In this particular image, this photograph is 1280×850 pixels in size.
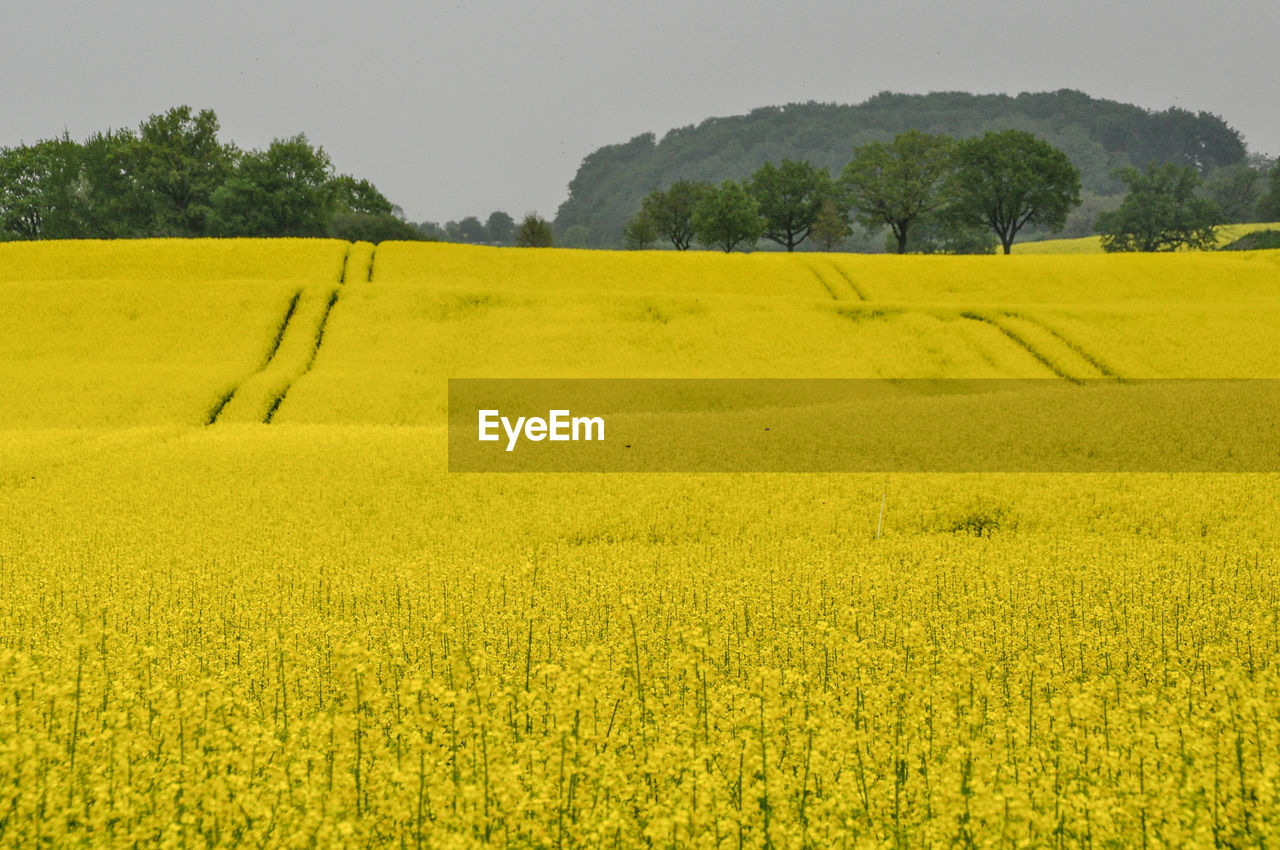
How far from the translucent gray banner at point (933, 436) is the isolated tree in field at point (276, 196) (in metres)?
46.1

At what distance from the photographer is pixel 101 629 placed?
24.3ft

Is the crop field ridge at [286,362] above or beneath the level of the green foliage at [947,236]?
beneath

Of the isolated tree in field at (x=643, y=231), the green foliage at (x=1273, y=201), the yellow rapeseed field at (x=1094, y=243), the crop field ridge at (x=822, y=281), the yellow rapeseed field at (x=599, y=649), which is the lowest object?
the yellow rapeseed field at (x=599, y=649)

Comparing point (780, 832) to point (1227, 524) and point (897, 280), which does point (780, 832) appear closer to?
point (1227, 524)

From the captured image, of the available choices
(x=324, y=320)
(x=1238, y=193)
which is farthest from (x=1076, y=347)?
(x=1238, y=193)

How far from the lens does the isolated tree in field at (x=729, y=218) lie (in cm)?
6091

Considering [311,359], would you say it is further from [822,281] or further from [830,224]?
[830,224]

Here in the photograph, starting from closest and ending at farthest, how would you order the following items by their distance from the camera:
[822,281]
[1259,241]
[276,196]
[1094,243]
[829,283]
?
[829,283] < [822,281] < [276,196] < [1259,241] < [1094,243]

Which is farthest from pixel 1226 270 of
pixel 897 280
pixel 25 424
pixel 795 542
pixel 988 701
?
pixel 25 424

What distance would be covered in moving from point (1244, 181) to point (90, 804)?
145 meters

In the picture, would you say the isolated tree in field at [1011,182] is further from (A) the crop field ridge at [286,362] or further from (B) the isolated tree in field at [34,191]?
(B) the isolated tree in field at [34,191]

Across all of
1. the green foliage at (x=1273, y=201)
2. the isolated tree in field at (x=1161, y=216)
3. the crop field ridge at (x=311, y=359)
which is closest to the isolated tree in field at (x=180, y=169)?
the crop field ridge at (x=311, y=359)

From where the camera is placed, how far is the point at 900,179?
61.9 m

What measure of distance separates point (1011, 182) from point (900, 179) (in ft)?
26.2
